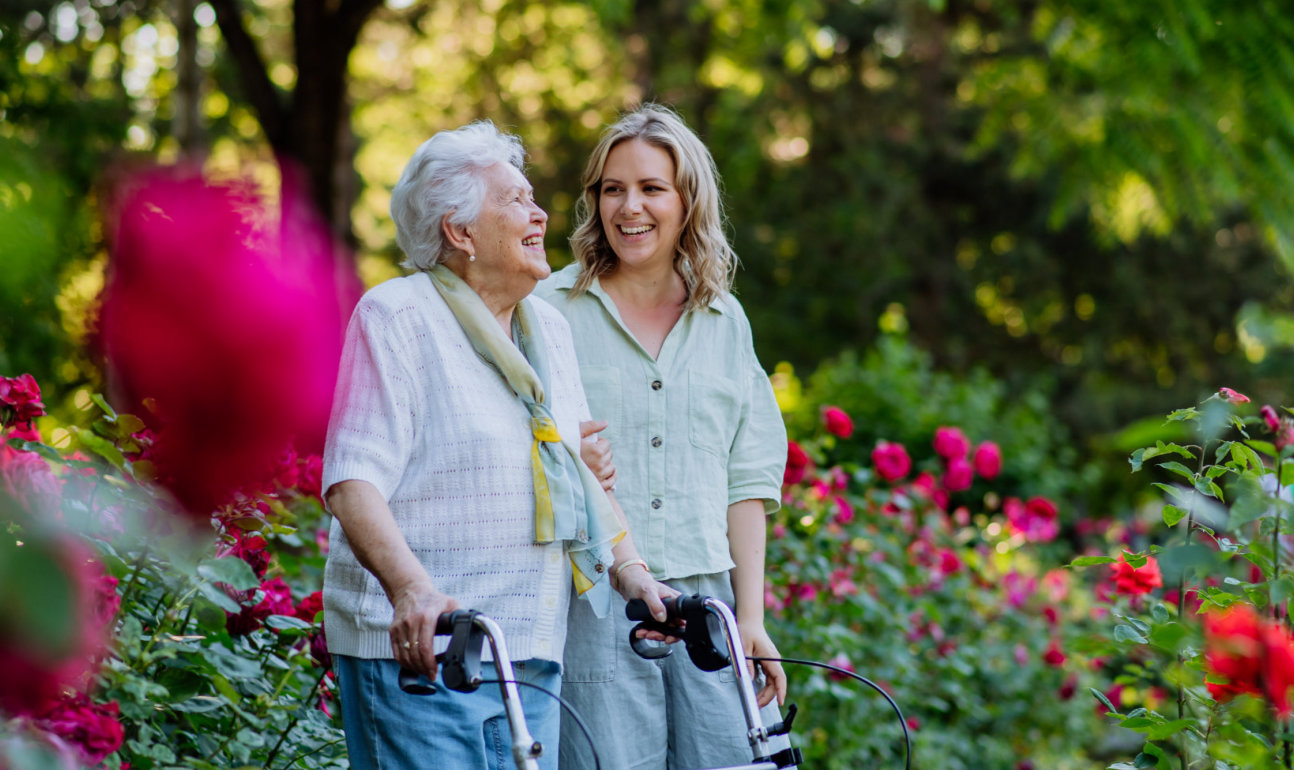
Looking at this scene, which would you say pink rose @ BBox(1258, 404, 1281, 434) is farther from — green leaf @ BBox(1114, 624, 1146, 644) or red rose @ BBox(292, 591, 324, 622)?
red rose @ BBox(292, 591, 324, 622)

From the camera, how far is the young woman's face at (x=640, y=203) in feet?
8.93

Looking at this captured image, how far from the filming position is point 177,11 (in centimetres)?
730


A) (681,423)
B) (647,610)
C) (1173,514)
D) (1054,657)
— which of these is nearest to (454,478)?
(647,610)

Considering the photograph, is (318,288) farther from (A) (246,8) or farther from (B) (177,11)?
(A) (246,8)

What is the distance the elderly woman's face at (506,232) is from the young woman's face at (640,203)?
17.9 inches

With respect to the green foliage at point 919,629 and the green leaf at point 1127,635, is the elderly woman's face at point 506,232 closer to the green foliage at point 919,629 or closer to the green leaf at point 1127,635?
the green leaf at point 1127,635

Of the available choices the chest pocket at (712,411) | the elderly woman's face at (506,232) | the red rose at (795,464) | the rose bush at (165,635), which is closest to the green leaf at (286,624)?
the rose bush at (165,635)

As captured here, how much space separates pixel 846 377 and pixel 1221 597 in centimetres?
530

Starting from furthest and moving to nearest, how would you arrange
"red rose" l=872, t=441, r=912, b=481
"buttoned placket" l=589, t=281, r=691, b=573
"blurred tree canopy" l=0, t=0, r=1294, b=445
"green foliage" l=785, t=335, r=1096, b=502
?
"blurred tree canopy" l=0, t=0, r=1294, b=445, "green foliage" l=785, t=335, r=1096, b=502, "red rose" l=872, t=441, r=912, b=481, "buttoned placket" l=589, t=281, r=691, b=573

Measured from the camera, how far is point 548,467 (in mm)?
2180

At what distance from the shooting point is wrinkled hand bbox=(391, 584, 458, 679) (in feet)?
6.05

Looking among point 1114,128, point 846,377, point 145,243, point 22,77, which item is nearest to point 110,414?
point 145,243

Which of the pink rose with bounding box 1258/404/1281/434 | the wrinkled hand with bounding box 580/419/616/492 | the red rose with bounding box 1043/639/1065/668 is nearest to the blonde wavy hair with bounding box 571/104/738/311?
the wrinkled hand with bounding box 580/419/616/492

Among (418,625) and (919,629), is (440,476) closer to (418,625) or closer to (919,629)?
(418,625)
